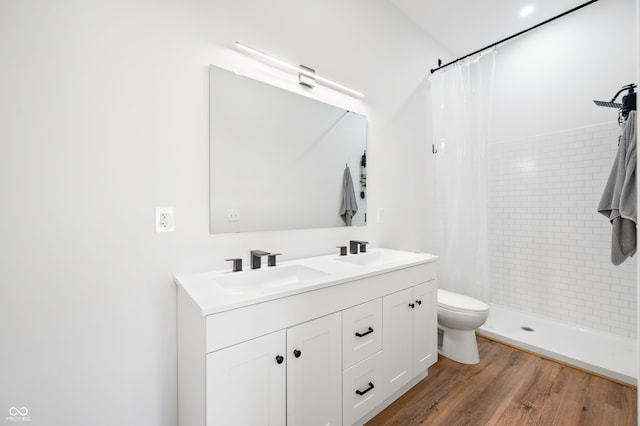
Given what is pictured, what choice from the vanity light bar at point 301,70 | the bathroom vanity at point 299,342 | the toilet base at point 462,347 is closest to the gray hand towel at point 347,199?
the bathroom vanity at point 299,342

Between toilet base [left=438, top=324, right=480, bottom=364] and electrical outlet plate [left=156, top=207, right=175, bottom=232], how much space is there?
2.11m

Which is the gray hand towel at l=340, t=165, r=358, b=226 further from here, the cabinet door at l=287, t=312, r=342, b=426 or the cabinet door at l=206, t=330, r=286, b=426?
the cabinet door at l=206, t=330, r=286, b=426

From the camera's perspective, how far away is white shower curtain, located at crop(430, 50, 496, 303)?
89.7 inches

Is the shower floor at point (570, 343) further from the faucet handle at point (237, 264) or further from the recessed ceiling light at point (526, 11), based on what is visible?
the recessed ceiling light at point (526, 11)

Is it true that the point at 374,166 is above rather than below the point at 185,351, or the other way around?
above

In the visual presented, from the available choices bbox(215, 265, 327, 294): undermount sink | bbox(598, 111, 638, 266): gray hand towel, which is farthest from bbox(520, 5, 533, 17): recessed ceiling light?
bbox(215, 265, 327, 294): undermount sink

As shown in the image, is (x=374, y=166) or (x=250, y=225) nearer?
(x=250, y=225)

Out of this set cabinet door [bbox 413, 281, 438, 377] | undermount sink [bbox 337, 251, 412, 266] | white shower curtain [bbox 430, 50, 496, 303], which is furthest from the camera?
white shower curtain [bbox 430, 50, 496, 303]

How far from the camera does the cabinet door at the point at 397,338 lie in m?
1.49

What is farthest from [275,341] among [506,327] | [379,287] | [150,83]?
[506,327]

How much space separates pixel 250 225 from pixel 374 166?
1.17m

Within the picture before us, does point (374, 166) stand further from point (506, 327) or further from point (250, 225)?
point (506, 327)

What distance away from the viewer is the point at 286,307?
1068 millimetres

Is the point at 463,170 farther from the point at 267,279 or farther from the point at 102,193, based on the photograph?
the point at 102,193
